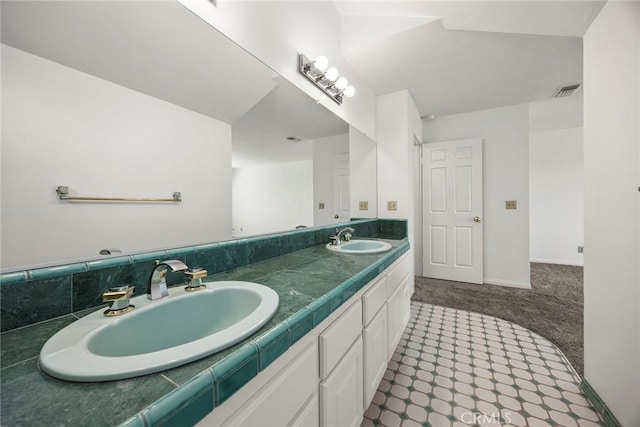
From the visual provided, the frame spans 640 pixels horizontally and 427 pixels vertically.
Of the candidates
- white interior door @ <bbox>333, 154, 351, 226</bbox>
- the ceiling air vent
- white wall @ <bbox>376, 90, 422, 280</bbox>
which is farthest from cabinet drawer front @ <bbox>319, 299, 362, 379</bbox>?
the ceiling air vent

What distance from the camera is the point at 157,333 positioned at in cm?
65

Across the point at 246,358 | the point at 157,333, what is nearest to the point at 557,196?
the point at 246,358

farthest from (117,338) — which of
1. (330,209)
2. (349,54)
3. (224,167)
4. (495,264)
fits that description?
(495,264)

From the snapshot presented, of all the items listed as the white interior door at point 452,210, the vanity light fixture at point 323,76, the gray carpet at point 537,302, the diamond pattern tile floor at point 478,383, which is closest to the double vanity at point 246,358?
the diamond pattern tile floor at point 478,383

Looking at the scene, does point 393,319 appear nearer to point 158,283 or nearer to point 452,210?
point 158,283

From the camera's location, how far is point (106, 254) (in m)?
0.65

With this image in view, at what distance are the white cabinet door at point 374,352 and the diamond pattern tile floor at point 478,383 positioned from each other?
0.16 metres

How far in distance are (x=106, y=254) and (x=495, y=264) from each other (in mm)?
3734

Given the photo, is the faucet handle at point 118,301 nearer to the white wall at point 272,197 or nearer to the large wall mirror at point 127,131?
the large wall mirror at point 127,131

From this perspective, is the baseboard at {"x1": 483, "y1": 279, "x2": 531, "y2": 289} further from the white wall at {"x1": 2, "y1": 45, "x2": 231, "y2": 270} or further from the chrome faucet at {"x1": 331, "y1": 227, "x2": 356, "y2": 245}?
the white wall at {"x1": 2, "y1": 45, "x2": 231, "y2": 270}

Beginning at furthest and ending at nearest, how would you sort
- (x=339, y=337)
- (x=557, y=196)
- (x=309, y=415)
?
(x=557, y=196) → (x=339, y=337) → (x=309, y=415)

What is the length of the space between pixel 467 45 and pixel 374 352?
2.20 m

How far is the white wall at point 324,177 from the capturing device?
5.10ft

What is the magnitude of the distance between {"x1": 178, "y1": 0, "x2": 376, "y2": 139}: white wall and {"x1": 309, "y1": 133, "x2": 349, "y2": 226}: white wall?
0.27 metres
